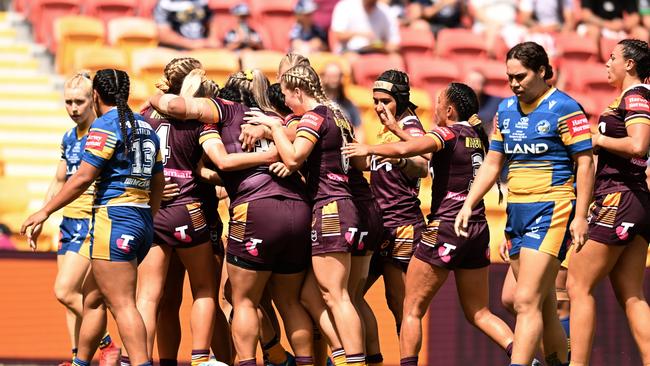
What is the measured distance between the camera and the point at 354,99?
48.1ft

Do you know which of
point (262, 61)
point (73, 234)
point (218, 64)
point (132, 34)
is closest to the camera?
point (73, 234)

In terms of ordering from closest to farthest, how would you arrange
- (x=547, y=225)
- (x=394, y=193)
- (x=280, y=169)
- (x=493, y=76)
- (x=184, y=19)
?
(x=547, y=225) < (x=280, y=169) < (x=394, y=193) < (x=184, y=19) < (x=493, y=76)

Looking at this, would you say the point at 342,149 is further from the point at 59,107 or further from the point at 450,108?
the point at 59,107

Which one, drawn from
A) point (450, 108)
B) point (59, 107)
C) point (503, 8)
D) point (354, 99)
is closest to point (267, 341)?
point (450, 108)

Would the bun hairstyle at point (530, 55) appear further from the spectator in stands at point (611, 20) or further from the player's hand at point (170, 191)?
the spectator in stands at point (611, 20)

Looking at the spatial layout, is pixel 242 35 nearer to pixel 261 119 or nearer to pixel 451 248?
pixel 261 119

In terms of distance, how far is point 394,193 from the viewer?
29.8 feet

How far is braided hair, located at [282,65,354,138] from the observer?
831cm

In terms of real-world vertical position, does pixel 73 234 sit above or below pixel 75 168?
Answer: below

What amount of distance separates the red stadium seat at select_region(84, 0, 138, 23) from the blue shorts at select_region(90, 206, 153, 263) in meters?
8.39

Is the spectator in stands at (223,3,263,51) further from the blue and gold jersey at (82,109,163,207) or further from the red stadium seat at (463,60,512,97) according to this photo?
the blue and gold jersey at (82,109,163,207)

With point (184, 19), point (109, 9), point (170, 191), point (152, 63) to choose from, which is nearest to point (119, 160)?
point (170, 191)

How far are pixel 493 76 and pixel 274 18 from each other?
2991 millimetres

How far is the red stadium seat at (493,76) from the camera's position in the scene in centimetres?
1622
